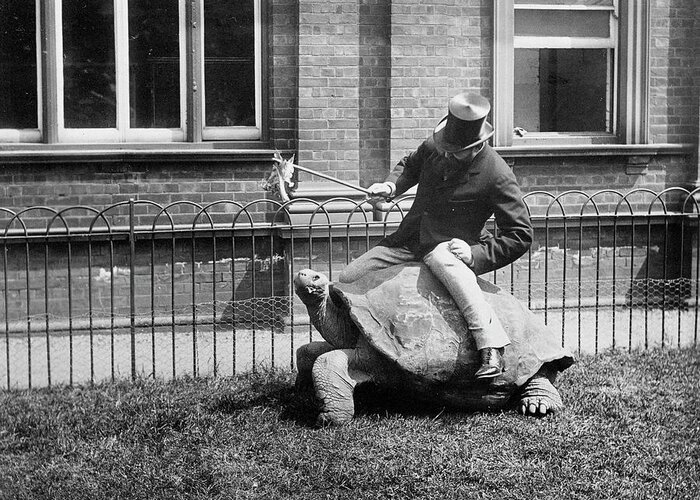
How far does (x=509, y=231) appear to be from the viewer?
19.5 feet

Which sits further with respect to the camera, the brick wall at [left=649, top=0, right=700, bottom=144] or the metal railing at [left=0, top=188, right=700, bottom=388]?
the brick wall at [left=649, top=0, right=700, bottom=144]

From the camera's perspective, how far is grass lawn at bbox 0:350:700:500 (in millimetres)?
4898

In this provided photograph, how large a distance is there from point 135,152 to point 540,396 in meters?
4.77

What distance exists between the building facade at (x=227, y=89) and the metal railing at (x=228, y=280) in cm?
34

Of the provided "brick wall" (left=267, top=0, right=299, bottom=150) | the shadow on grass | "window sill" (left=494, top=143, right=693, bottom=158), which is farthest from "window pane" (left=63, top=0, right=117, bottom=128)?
"window sill" (left=494, top=143, right=693, bottom=158)

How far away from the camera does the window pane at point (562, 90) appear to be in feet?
33.0

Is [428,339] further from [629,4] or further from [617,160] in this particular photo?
[629,4]

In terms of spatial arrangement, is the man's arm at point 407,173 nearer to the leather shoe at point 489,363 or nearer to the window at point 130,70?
the leather shoe at point 489,363

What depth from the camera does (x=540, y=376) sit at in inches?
242

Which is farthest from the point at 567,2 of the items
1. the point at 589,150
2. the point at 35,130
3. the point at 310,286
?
the point at 310,286

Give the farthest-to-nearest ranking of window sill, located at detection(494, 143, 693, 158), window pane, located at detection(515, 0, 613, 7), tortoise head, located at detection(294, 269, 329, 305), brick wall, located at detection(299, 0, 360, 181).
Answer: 1. window pane, located at detection(515, 0, 613, 7)
2. window sill, located at detection(494, 143, 693, 158)
3. brick wall, located at detection(299, 0, 360, 181)
4. tortoise head, located at detection(294, 269, 329, 305)

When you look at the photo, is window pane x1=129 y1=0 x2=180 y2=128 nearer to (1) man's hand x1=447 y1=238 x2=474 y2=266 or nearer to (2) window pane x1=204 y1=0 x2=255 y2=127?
(2) window pane x1=204 y1=0 x2=255 y2=127

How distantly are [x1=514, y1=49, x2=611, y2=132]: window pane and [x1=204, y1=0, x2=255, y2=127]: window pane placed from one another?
285 centimetres

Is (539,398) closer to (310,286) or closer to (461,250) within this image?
(461,250)
